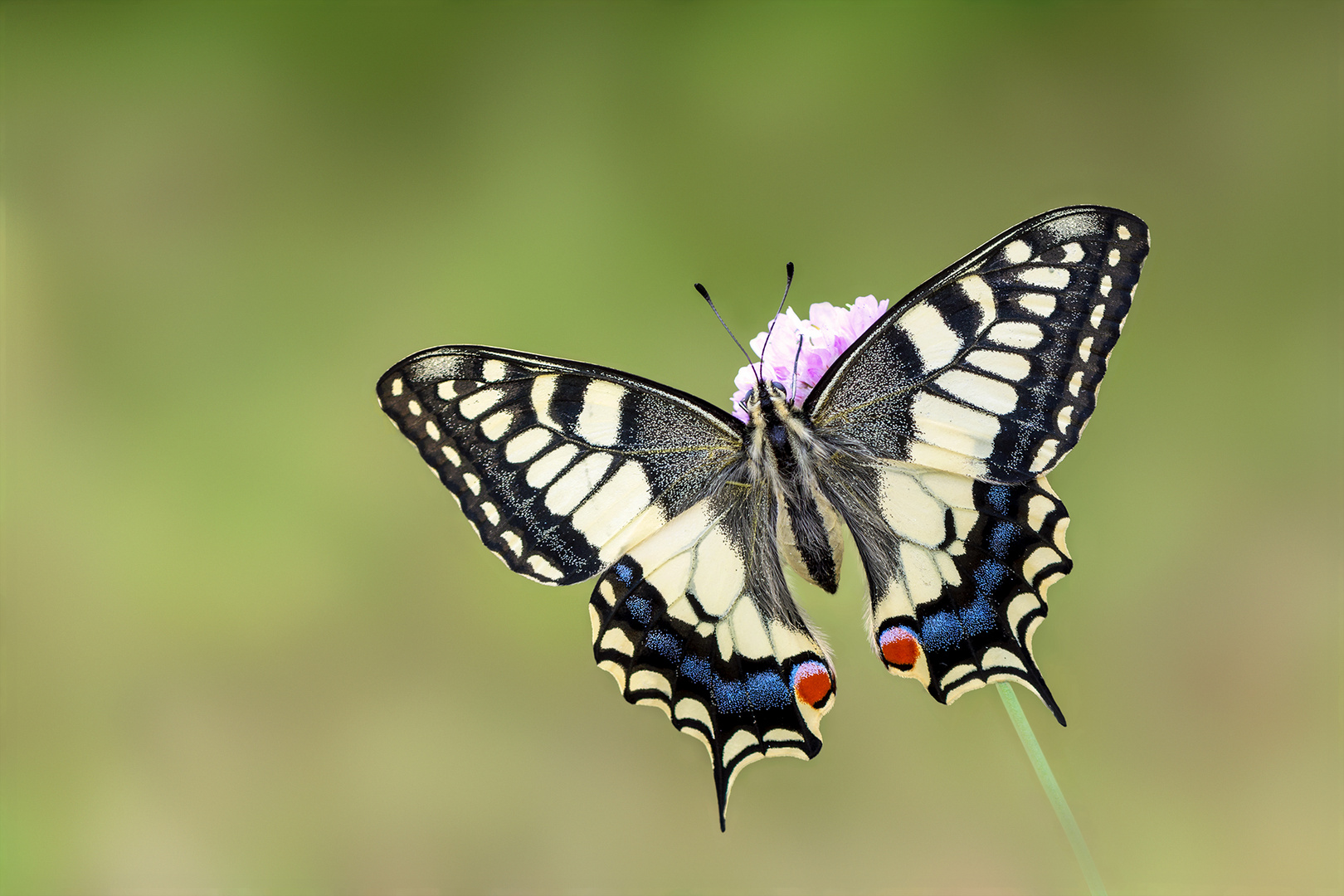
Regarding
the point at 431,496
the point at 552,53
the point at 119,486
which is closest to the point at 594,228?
the point at 552,53

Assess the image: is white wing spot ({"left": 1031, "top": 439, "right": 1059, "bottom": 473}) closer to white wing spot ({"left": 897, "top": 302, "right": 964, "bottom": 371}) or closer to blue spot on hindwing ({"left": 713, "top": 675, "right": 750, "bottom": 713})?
white wing spot ({"left": 897, "top": 302, "right": 964, "bottom": 371})

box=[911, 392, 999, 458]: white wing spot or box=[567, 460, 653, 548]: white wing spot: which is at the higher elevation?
box=[567, 460, 653, 548]: white wing spot

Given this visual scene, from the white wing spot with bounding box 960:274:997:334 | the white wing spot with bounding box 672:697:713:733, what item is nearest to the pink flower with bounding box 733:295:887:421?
the white wing spot with bounding box 960:274:997:334

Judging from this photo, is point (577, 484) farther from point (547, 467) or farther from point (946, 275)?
point (946, 275)

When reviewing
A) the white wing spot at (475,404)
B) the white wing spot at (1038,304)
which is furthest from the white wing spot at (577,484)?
the white wing spot at (1038,304)

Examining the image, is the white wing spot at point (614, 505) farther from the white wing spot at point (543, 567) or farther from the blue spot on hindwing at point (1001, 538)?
the blue spot on hindwing at point (1001, 538)

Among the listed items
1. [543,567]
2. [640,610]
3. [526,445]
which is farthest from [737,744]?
[526,445]
